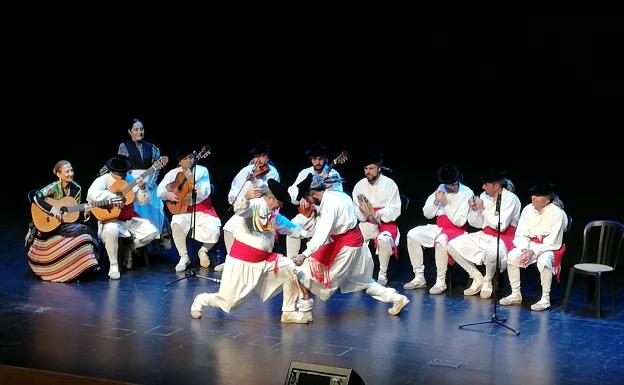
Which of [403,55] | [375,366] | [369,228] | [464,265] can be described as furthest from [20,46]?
[375,366]

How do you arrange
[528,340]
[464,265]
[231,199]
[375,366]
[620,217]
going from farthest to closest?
[620,217], [231,199], [464,265], [528,340], [375,366]

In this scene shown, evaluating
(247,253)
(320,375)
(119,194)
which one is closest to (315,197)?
(247,253)

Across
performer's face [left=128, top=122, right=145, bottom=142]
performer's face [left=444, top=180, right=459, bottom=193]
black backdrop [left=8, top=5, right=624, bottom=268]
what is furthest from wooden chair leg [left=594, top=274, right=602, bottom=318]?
black backdrop [left=8, top=5, right=624, bottom=268]

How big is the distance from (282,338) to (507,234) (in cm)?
245

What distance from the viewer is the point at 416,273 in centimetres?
884

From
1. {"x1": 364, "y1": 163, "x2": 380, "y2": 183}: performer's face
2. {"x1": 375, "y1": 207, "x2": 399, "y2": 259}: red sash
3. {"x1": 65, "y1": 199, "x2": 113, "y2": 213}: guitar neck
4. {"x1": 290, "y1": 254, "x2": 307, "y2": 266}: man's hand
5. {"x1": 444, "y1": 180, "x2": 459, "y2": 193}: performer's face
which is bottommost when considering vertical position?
{"x1": 290, "y1": 254, "x2": 307, "y2": 266}: man's hand

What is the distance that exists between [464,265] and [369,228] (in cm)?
98

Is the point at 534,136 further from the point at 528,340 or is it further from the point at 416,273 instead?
the point at 528,340

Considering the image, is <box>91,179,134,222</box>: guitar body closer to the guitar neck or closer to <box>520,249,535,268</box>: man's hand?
the guitar neck

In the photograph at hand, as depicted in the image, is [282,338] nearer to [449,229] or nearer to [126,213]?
[449,229]

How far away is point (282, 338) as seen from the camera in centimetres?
716

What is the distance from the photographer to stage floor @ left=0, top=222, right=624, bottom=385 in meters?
6.39

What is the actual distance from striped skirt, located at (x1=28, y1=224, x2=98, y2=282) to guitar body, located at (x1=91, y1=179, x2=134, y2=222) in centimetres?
36

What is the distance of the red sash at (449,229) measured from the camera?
8734mm
